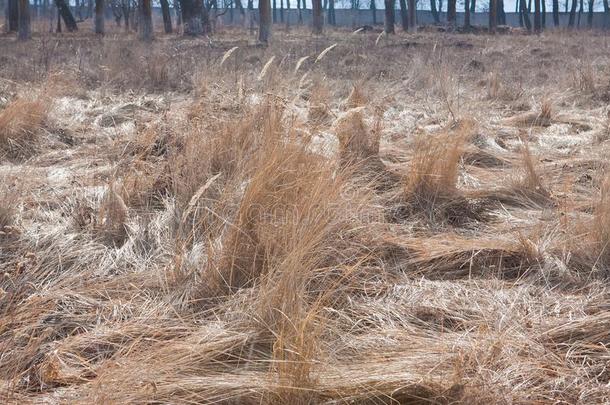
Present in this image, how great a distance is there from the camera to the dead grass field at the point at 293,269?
1.84 meters

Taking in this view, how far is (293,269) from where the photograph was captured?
206 cm

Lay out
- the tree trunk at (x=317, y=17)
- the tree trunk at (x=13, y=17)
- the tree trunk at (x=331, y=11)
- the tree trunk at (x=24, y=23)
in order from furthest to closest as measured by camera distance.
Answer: the tree trunk at (x=331, y=11) → the tree trunk at (x=13, y=17) → the tree trunk at (x=317, y=17) → the tree trunk at (x=24, y=23)

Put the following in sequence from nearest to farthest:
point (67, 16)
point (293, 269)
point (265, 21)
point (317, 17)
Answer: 1. point (293, 269)
2. point (265, 21)
3. point (317, 17)
4. point (67, 16)

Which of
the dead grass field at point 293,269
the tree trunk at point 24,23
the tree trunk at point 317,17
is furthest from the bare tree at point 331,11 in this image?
the dead grass field at point 293,269

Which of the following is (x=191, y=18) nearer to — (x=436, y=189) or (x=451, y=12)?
(x=451, y=12)

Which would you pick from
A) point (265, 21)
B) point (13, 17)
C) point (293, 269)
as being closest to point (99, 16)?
point (13, 17)

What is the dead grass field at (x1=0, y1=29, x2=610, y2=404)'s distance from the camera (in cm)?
184

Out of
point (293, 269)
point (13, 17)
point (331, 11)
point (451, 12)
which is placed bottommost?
point (293, 269)

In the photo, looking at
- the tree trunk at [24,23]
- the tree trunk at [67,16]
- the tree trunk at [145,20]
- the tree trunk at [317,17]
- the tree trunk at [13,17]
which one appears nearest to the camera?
the tree trunk at [24,23]

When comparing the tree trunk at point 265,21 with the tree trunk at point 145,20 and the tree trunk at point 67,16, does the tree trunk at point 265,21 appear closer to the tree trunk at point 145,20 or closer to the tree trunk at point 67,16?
the tree trunk at point 145,20

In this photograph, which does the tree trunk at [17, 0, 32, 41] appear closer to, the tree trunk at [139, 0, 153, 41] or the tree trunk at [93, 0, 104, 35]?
the tree trunk at [139, 0, 153, 41]

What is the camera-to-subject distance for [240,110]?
4.24m

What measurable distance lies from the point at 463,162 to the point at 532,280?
1848mm

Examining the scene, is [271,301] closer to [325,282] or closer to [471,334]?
[325,282]
